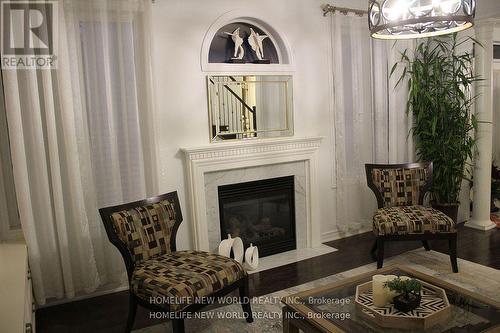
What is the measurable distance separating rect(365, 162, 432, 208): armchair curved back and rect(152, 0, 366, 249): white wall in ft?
2.59

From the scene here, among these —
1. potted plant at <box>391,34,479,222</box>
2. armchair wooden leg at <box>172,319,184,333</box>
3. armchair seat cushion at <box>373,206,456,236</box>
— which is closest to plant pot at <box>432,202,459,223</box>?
potted plant at <box>391,34,479,222</box>

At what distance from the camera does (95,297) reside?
123 inches

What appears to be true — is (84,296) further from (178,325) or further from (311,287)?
(311,287)

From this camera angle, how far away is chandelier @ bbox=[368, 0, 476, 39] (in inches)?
77.2

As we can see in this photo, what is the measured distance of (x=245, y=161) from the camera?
3584mm

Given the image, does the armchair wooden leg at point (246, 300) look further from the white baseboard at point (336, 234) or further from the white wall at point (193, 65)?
the white baseboard at point (336, 234)

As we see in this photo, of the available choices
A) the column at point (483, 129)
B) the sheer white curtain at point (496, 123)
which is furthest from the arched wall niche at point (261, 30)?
the sheer white curtain at point (496, 123)

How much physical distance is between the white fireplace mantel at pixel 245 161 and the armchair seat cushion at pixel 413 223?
765mm

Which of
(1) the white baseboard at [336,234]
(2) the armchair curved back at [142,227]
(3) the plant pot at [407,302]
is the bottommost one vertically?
(1) the white baseboard at [336,234]

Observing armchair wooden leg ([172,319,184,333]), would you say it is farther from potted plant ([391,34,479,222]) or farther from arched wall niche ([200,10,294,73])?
potted plant ([391,34,479,222])

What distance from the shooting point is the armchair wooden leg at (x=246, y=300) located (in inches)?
101

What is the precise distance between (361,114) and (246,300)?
2275mm

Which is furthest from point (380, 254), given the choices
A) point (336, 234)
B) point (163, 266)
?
point (163, 266)

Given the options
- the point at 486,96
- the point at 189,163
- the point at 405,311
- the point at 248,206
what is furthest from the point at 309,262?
the point at 486,96
